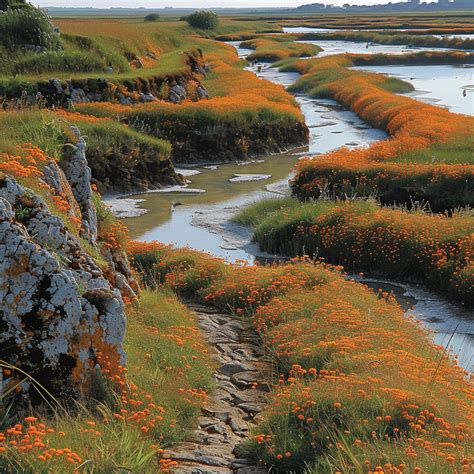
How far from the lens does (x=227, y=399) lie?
1075 centimetres

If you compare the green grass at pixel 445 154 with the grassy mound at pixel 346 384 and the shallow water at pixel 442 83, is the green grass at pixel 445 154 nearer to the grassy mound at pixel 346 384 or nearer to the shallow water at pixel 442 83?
the grassy mound at pixel 346 384

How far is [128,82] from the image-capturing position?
3800 cm

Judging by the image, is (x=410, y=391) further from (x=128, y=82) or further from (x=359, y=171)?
(x=128, y=82)

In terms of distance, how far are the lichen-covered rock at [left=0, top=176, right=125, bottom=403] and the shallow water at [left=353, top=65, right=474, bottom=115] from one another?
40.9 meters

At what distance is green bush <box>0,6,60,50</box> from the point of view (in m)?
38.3

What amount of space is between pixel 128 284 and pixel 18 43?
28466 millimetres

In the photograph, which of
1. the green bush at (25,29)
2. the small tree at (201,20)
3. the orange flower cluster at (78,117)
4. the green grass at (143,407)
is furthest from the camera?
the small tree at (201,20)

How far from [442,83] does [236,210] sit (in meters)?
45.2

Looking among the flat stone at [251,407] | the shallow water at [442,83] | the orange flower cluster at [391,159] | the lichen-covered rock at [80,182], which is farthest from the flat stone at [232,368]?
the shallow water at [442,83]

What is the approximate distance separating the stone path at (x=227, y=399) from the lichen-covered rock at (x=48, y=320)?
142 centimetres

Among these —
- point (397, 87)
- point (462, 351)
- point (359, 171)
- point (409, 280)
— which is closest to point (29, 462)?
point (462, 351)

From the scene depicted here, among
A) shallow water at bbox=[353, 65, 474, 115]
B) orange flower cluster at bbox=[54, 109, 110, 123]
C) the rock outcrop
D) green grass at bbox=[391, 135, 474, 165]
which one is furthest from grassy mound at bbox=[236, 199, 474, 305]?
shallow water at bbox=[353, 65, 474, 115]

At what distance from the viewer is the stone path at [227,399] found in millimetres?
8664

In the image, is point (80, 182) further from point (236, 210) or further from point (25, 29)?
point (25, 29)
